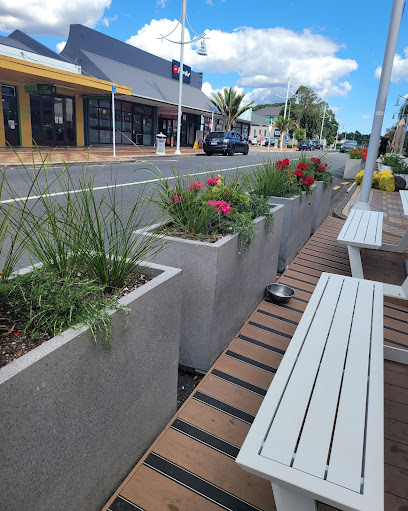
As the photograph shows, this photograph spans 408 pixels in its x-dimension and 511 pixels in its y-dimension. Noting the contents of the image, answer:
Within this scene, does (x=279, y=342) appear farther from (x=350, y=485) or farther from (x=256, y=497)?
(x=350, y=485)

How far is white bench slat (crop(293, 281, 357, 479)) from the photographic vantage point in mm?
1225

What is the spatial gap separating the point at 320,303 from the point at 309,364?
0.75 m

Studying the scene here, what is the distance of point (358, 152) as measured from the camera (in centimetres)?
1562

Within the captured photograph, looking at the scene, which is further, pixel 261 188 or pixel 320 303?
pixel 261 188

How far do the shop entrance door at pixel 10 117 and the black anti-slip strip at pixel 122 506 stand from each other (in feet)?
64.3

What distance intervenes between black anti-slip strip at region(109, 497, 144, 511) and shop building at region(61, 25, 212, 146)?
751 inches

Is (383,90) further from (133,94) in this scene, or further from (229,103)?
(229,103)

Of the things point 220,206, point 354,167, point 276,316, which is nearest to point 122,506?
point 220,206

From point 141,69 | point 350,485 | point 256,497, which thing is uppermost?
point 141,69

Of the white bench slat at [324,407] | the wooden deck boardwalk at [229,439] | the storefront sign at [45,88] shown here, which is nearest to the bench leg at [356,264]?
the wooden deck boardwalk at [229,439]

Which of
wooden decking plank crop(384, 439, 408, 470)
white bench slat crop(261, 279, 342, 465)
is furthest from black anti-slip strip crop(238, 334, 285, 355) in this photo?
wooden decking plank crop(384, 439, 408, 470)

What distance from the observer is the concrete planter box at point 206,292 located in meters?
2.45

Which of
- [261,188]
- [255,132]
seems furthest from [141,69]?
[255,132]

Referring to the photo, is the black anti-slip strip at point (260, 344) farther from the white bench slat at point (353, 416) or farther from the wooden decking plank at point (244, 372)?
the white bench slat at point (353, 416)
